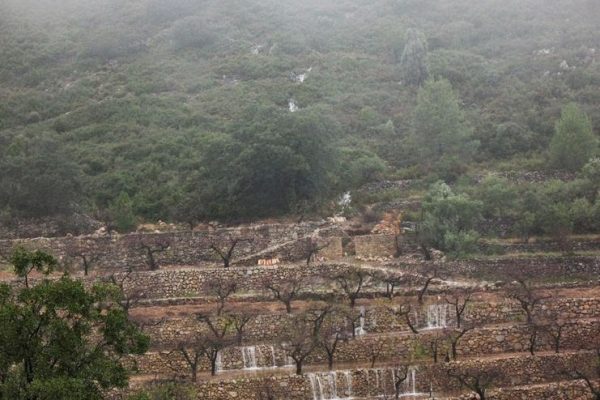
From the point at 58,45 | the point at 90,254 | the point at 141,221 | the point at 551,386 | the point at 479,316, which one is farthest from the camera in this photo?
the point at 58,45

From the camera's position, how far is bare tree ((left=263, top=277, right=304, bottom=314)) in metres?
30.9

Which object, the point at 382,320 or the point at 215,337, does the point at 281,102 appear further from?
the point at 215,337

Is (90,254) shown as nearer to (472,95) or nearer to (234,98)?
(234,98)

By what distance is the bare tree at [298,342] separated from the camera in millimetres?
27562

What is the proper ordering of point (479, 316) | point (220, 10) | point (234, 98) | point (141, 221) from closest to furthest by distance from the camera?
point (479, 316)
point (141, 221)
point (234, 98)
point (220, 10)

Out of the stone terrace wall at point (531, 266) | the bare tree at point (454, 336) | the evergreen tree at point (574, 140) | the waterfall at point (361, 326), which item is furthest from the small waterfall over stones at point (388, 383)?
the evergreen tree at point (574, 140)

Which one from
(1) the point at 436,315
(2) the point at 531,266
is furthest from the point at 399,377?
(2) the point at 531,266

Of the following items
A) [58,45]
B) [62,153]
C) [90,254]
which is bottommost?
[90,254]

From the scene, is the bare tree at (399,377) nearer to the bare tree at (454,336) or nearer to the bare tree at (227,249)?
the bare tree at (454,336)

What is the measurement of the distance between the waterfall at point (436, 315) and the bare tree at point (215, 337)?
6943mm

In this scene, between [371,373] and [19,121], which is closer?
[371,373]

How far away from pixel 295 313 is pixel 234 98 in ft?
103

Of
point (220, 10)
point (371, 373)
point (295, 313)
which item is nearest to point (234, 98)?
point (220, 10)

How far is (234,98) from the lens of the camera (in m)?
59.9
